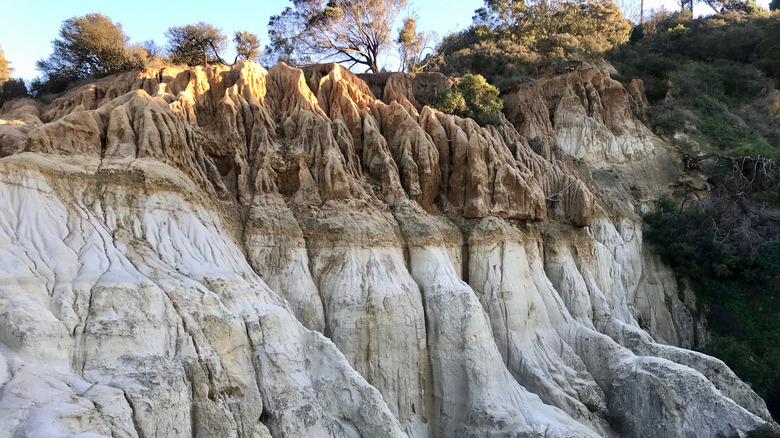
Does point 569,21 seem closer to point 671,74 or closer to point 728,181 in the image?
point 671,74

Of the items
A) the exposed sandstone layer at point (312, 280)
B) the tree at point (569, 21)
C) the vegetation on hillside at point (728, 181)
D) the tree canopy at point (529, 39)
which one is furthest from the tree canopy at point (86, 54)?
the vegetation on hillside at point (728, 181)

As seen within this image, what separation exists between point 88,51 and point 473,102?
1922 cm

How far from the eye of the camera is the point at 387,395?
16031 mm

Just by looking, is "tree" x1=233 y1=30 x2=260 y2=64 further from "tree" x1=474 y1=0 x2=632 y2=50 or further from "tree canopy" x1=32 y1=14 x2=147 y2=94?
"tree" x1=474 y1=0 x2=632 y2=50

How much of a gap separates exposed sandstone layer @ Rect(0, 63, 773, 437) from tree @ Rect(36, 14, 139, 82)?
15.1 feet

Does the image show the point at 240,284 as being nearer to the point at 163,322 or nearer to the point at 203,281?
the point at 203,281

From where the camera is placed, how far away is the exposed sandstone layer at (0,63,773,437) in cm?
1055

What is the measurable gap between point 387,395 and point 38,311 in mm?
9514

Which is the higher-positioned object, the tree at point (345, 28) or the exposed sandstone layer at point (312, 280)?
the tree at point (345, 28)

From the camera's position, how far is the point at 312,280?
16688mm

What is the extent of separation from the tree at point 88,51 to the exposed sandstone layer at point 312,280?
15.1 feet

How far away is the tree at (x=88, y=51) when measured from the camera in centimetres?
2608

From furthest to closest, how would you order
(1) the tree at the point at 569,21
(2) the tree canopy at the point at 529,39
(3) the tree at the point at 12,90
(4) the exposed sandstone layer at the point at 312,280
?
(1) the tree at the point at 569,21, (2) the tree canopy at the point at 529,39, (3) the tree at the point at 12,90, (4) the exposed sandstone layer at the point at 312,280

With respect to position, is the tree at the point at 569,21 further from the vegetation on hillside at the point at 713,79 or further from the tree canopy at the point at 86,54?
the tree canopy at the point at 86,54
